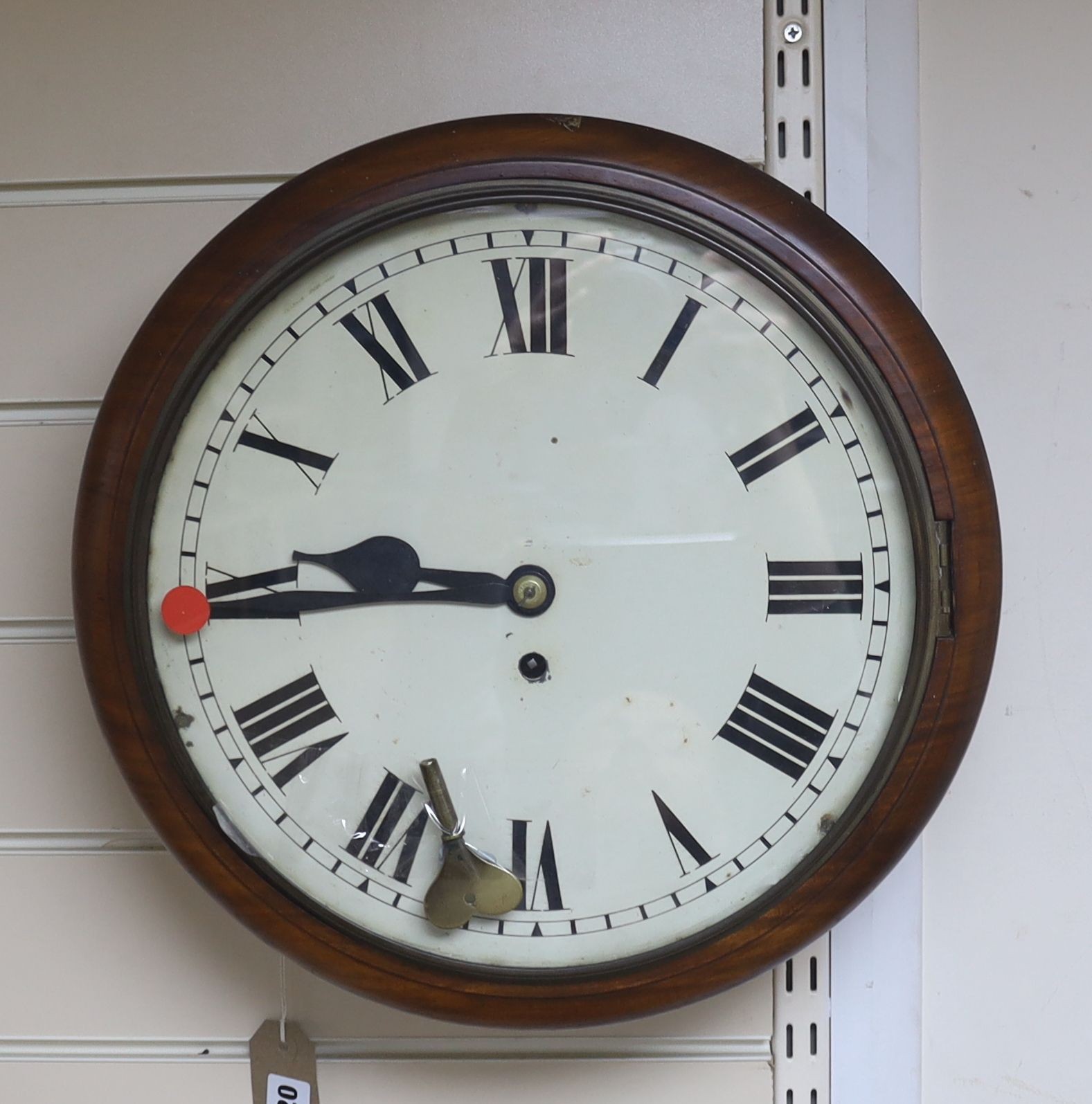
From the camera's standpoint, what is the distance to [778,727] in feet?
2.01

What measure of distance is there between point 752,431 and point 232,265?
350 mm

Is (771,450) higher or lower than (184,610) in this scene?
higher

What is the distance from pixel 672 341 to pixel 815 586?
0.18 m

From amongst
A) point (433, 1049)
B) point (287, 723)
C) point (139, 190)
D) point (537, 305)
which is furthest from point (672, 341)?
point (433, 1049)

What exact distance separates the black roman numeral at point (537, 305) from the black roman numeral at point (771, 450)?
14 centimetres

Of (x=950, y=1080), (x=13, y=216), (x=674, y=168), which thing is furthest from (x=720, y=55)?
(x=950, y=1080)

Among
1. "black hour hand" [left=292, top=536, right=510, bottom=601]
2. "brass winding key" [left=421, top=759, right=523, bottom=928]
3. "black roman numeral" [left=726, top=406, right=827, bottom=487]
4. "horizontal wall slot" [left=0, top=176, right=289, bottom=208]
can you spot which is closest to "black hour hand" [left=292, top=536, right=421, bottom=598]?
"black hour hand" [left=292, top=536, right=510, bottom=601]

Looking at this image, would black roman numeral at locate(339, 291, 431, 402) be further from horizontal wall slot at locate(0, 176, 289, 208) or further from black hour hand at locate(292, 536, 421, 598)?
horizontal wall slot at locate(0, 176, 289, 208)

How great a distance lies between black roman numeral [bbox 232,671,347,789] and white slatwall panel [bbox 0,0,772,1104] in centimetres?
20

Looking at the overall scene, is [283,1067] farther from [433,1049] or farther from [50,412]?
[50,412]

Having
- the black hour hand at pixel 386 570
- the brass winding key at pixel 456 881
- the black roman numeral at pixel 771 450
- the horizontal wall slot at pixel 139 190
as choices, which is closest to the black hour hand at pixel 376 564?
the black hour hand at pixel 386 570

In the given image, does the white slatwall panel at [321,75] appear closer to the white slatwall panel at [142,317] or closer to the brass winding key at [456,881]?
the white slatwall panel at [142,317]

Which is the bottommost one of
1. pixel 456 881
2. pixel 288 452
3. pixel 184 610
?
pixel 456 881

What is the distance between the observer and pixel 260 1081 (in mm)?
753
